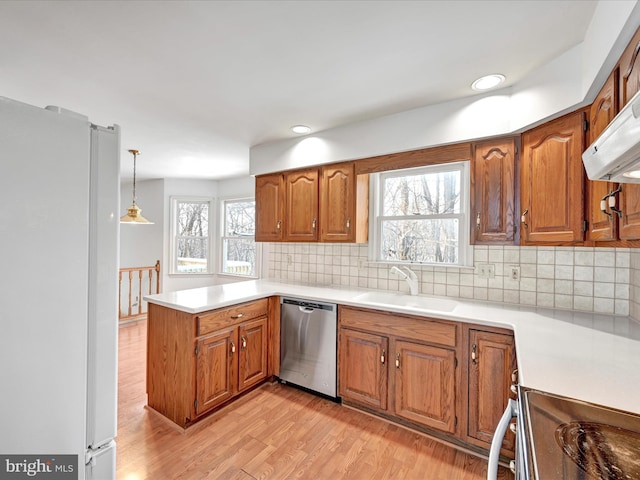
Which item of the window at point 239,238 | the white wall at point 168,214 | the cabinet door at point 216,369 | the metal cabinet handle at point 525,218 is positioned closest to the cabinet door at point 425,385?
the metal cabinet handle at point 525,218

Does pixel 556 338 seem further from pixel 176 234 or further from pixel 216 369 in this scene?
pixel 176 234

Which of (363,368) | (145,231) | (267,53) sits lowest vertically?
(363,368)

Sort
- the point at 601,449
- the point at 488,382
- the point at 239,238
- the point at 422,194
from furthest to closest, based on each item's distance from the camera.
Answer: the point at 239,238 < the point at 422,194 < the point at 488,382 < the point at 601,449

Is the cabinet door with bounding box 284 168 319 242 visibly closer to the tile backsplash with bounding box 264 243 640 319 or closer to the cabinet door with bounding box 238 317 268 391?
the tile backsplash with bounding box 264 243 640 319

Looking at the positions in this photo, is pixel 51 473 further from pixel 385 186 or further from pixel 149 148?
pixel 149 148

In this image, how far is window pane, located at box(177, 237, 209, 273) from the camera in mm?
5129

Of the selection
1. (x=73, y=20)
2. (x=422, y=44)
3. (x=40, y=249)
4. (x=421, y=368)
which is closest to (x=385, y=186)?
(x=422, y=44)

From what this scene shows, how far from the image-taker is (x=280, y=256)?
11.9ft

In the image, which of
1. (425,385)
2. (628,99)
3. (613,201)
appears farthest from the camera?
(425,385)

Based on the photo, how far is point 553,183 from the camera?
1724mm

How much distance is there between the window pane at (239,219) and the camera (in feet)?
15.4

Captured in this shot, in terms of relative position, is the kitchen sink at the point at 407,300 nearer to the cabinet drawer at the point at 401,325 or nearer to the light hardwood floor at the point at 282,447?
the cabinet drawer at the point at 401,325

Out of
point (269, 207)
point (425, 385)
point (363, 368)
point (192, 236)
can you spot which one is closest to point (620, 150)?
point (425, 385)

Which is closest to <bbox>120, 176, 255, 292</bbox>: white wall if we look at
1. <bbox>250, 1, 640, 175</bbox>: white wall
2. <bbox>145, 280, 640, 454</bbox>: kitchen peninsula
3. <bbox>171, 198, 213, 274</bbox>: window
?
<bbox>171, 198, 213, 274</bbox>: window
